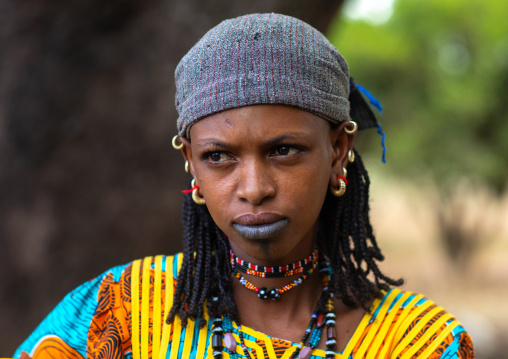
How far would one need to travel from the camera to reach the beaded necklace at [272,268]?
2.11 metres

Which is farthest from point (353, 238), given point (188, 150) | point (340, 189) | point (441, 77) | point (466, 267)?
point (466, 267)

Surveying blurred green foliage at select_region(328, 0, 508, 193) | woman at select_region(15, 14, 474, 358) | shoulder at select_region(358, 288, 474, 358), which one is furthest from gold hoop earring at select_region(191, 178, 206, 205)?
blurred green foliage at select_region(328, 0, 508, 193)

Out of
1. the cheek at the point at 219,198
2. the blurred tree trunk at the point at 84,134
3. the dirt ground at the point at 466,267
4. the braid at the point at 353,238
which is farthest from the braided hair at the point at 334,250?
the dirt ground at the point at 466,267

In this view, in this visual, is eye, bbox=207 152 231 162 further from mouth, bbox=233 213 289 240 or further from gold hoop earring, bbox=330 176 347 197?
gold hoop earring, bbox=330 176 347 197

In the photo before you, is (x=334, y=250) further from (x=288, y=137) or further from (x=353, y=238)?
(x=288, y=137)

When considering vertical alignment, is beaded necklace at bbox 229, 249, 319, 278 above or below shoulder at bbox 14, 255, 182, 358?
above

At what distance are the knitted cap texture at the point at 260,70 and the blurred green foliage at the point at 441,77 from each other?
8.47 metres

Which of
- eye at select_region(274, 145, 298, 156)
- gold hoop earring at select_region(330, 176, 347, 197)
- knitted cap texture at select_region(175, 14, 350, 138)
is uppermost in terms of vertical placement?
knitted cap texture at select_region(175, 14, 350, 138)

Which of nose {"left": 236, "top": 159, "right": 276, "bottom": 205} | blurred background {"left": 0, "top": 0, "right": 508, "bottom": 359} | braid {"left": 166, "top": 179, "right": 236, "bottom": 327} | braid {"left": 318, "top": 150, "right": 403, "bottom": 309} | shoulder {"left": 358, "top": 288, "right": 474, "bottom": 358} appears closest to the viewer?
nose {"left": 236, "top": 159, "right": 276, "bottom": 205}

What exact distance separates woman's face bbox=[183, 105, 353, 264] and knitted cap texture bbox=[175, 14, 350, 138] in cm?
4

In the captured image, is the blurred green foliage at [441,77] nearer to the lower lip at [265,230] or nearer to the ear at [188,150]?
the ear at [188,150]

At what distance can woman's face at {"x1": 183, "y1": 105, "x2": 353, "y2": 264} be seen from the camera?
1.86 m

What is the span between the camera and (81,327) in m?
2.15

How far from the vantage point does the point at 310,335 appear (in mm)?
2080
